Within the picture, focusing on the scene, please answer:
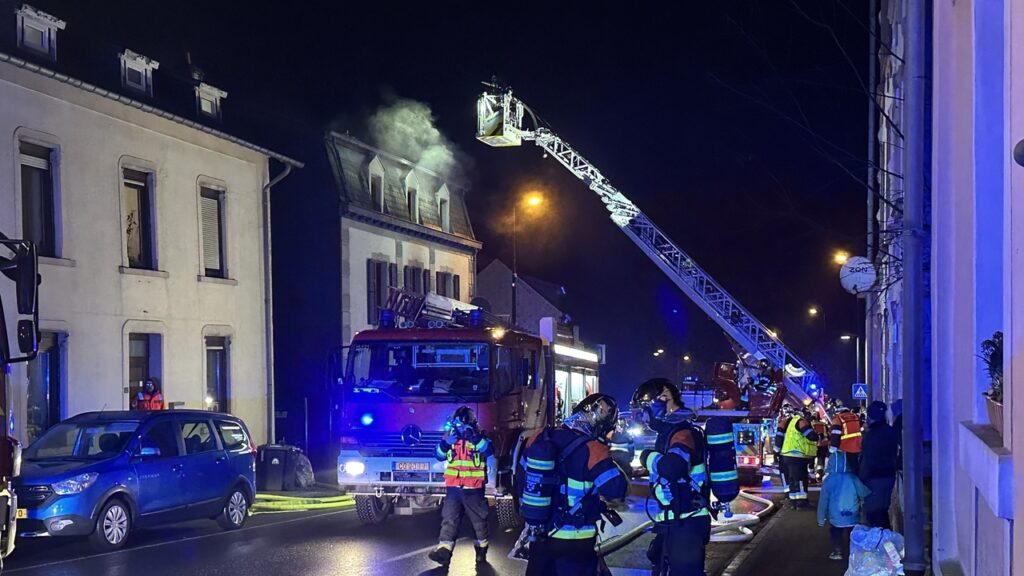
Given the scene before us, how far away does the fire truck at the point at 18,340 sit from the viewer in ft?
27.0

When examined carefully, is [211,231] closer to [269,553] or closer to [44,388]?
[44,388]

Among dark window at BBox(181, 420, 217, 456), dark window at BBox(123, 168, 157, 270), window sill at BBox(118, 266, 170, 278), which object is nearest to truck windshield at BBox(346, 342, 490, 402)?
dark window at BBox(181, 420, 217, 456)

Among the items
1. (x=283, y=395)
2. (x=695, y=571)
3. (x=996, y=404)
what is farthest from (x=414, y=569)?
(x=283, y=395)

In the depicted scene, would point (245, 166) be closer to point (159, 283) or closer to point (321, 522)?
A: point (159, 283)

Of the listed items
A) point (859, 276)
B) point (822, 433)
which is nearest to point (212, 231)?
point (822, 433)

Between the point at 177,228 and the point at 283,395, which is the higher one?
the point at 177,228

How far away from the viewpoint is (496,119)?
2989 cm

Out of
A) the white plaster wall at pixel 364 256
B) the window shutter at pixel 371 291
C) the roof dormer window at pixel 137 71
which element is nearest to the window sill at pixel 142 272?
the roof dormer window at pixel 137 71

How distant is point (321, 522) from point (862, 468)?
24.3ft

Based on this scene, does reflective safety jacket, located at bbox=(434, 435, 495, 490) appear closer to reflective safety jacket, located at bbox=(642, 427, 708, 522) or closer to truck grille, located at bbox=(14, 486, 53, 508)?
reflective safety jacket, located at bbox=(642, 427, 708, 522)

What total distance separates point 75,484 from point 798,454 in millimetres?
9964

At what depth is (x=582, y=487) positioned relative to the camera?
682 cm

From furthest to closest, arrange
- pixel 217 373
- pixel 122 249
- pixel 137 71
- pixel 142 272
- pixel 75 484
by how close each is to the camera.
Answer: pixel 217 373, pixel 137 71, pixel 142 272, pixel 122 249, pixel 75 484

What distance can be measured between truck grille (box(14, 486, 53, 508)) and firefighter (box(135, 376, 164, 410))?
280 inches
